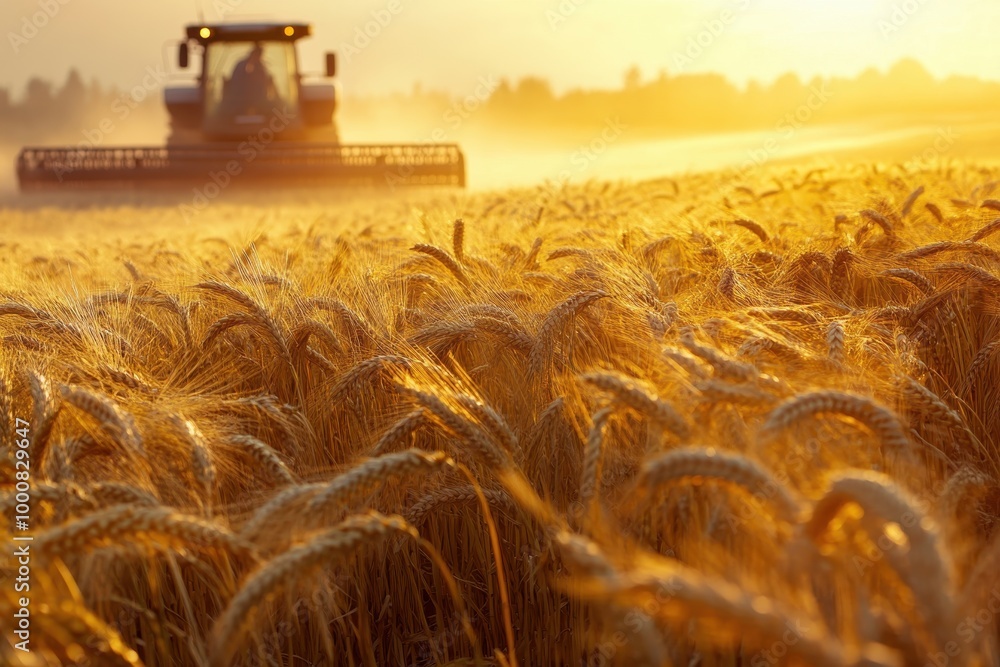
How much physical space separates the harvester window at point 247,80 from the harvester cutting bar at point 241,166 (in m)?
0.74

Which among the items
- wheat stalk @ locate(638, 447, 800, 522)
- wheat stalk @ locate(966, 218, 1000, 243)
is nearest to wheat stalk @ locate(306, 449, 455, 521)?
wheat stalk @ locate(638, 447, 800, 522)

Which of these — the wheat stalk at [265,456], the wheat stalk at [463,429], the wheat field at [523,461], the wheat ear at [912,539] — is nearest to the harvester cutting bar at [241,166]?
the wheat field at [523,461]

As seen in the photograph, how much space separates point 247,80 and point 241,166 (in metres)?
1.89

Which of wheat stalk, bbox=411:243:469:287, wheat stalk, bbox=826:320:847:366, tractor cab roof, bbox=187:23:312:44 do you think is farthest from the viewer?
tractor cab roof, bbox=187:23:312:44


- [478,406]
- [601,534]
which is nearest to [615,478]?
[478,406]

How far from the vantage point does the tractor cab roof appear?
15.4m

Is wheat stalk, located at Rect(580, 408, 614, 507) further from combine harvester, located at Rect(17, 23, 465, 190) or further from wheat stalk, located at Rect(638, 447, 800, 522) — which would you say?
combine harvester, located at Rect(17, 23, 465, 190)

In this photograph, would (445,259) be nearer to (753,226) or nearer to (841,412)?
(753,226)

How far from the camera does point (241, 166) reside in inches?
615

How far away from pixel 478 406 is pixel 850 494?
2.65 feet

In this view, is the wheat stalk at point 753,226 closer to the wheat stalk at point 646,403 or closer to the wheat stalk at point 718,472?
the wheat stalk at point 646,403

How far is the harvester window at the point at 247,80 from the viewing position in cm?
1628

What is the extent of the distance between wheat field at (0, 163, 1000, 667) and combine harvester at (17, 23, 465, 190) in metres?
13.0

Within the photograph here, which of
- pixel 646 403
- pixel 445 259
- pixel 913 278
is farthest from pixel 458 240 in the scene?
pixel 646 403
